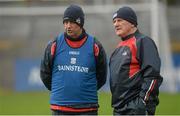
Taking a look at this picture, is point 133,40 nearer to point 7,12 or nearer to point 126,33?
point 126,33

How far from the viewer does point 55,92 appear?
7.90m

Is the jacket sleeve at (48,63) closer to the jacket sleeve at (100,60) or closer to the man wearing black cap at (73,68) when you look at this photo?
the man wearing black cap at (73,68)

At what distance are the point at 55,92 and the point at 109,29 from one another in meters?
13.2

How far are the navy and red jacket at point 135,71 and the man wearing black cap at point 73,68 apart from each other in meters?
0.61

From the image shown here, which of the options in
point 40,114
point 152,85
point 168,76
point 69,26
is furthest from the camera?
point 168,76

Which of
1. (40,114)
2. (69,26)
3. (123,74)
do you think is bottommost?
(40,114)

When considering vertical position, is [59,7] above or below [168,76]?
above

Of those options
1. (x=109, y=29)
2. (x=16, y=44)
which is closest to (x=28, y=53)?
(x=16, y=44)

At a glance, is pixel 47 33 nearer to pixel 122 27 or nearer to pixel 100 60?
pixel 100 60

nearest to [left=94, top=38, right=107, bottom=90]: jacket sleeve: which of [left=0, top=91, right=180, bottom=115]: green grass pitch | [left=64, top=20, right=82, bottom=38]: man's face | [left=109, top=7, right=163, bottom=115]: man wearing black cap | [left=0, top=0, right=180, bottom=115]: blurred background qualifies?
[left=64, top=20, right=82, bottom=38]: man's face

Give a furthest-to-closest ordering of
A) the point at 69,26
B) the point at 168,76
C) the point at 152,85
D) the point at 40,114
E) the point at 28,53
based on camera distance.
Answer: the point at 28,53 < the point at 168,76 < the point at 40,114 < the point at 69,26 < the point at 152,85

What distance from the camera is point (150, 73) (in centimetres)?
700

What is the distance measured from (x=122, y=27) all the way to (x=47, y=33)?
14.3 m

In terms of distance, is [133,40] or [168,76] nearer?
[133,40]
